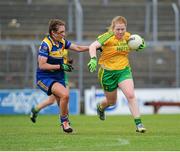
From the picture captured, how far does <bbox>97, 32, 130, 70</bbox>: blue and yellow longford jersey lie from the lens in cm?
1343

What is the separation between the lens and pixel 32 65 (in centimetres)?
2391

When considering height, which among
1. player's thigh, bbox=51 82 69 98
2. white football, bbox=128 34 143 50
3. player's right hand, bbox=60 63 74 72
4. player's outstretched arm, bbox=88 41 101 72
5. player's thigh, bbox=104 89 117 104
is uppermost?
white football, bbox=128 34 143 50

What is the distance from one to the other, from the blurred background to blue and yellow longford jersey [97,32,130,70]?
10145 mm

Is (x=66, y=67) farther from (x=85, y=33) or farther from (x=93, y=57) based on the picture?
(x=85, y=33)

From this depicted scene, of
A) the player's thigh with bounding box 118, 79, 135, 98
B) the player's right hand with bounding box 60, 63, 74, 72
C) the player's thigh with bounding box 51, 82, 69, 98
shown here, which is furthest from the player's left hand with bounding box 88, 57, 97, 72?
the player's thigh with bounding box 118, 79, 135, 98

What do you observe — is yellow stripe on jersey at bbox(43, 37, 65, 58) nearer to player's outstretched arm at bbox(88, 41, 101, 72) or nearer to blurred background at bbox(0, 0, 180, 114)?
player's outstretched arm at bbox(88, 41, 101, 72)

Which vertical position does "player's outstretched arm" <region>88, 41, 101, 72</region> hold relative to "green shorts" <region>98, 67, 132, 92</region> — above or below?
above

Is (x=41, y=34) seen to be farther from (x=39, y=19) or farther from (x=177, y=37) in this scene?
(x=177, y=37)

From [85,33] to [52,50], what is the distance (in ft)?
47.2

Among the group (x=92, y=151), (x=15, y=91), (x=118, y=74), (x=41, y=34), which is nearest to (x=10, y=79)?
(x=15, y=91)

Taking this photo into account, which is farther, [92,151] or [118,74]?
[118,74]

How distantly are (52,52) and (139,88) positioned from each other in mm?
12429

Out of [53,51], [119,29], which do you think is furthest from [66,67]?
[119,29]

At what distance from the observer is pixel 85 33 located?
27.3 m
